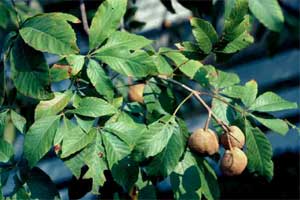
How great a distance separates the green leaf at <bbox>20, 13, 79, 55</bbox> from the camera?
1430 mm

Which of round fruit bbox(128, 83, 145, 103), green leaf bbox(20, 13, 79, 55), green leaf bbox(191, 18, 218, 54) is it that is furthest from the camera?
round fruit bbox(128, 83, 145, 103)

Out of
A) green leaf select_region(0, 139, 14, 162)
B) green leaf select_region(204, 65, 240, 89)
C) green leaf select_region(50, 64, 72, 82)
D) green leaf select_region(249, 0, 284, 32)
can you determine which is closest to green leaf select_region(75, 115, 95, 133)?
green leaf select_region(50, 64, 72, 82)

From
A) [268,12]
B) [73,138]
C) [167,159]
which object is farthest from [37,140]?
[268,12]

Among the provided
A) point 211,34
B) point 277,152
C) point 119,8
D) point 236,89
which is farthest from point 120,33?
point 277,152

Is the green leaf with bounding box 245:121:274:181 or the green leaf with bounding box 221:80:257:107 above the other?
the green leaf with bounding box 221:80:257:107

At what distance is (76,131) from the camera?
4.89 ft

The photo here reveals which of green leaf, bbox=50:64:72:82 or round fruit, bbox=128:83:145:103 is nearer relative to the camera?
green leaf, bbox=50:64:72:82

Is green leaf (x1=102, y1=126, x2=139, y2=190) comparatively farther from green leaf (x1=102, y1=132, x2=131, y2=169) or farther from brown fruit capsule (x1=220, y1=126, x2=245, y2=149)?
brown fruit capsule (x1=220, y1=126, x2=245, y2=149)

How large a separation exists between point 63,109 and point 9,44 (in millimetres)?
188

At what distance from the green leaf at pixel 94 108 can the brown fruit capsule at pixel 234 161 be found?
0.88 ft

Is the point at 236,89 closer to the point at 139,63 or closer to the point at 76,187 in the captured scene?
the point at 139,63

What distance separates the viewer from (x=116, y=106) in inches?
63.1

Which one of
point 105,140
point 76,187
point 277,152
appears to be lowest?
point 277,152

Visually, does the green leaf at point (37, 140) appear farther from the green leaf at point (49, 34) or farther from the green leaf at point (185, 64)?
the green leaf at point (185, 64)
